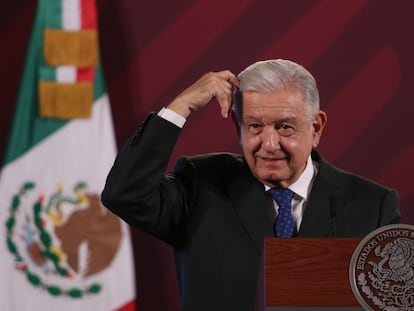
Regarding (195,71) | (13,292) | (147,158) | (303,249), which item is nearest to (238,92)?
(147,158)

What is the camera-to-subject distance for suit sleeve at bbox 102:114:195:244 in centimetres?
220

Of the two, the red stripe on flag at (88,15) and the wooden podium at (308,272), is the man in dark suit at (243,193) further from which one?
the red stripe on flag at (88,15)

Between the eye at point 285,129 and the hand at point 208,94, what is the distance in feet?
0.48

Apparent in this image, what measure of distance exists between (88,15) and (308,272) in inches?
86.9

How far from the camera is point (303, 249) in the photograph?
5.49 ft

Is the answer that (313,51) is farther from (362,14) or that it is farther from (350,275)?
(350,275)

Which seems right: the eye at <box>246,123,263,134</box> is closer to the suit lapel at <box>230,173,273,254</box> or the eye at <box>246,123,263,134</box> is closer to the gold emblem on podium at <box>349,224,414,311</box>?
the suit lapel at <box>230,173,273,254</box>

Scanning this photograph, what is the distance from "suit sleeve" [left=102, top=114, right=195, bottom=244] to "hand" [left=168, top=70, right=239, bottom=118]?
74 mm

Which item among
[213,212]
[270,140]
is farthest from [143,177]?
[270,140]

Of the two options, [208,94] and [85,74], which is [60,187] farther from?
[208,94]

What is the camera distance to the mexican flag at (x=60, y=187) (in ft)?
11.5

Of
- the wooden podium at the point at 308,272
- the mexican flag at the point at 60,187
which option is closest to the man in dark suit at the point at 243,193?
the wooden podium at the point at 308,272

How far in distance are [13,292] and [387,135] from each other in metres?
1.74

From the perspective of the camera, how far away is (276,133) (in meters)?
2.25
